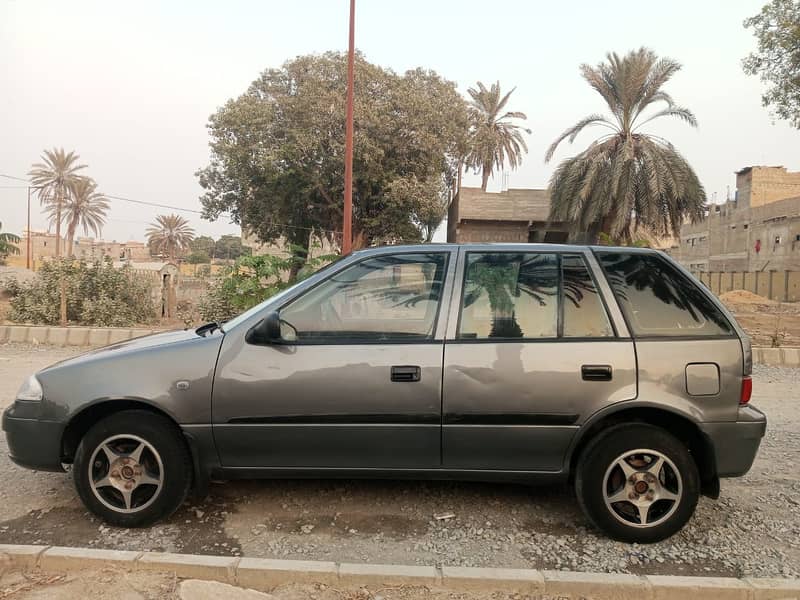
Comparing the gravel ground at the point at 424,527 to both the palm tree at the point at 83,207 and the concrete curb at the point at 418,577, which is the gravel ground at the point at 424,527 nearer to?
the concrete curb at the point at 418,577

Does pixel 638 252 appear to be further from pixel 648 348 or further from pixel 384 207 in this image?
pixel 384 207

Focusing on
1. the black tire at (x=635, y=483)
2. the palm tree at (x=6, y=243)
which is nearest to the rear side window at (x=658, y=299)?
the black tire at (x=635, y=483)

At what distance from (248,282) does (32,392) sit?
7463mm

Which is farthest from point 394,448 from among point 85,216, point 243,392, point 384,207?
point 85,216

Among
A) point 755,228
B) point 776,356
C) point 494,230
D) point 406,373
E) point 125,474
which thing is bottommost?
point 125,474

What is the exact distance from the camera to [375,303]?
3316 millimetres

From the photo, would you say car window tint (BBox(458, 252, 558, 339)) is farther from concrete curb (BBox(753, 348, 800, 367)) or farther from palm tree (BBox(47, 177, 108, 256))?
palm tree (BBox(47, 177, 108, 256))

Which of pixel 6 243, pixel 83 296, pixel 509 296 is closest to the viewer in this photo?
pixel 509 296

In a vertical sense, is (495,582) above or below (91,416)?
below

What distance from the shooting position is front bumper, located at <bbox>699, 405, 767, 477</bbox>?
308 cm

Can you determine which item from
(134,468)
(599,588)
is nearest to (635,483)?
(599,588)

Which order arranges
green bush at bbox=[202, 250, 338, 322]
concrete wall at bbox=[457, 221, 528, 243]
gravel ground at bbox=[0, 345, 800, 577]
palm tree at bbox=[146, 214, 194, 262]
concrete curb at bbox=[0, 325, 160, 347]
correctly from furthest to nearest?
palm tree at bbox=[146, 214, 194, 262] → concrete wall at bbox=[457, 221, 528, 243] → green bush at bbox=[202, 250, 338, 322] → concrete curb at bbox=[0, 325, 160, 347] → gravel ground at bbox=[0, 345, 800, 577]

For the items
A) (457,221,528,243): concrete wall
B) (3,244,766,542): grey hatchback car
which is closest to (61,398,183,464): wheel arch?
(3,244,766,542): grey hatchback car

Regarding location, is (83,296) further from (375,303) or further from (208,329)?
(375,303)
